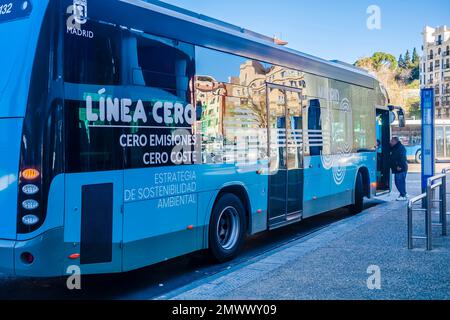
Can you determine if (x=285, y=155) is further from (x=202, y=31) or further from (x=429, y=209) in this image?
(x=202, y=31)

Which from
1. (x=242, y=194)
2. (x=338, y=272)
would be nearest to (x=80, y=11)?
(x=242, y=194)

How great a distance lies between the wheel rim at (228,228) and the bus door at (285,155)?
0.96 m

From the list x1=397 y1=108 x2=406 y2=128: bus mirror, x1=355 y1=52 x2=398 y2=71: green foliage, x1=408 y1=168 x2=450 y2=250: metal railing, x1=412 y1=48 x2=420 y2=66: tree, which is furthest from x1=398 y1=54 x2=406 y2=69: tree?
x1=408 y1=168 x2=450 y2=250: metal railing

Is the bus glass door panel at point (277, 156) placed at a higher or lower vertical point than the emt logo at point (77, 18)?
lower

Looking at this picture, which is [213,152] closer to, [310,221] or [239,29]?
[239,29]

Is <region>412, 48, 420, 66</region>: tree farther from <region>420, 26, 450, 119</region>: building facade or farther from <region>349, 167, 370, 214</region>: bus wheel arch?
<region>349, 167, 370, 214</region>: bus wheel arch

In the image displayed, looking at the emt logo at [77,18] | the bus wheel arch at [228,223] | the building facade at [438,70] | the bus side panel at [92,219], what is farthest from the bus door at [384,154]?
the building facade at [438,70]

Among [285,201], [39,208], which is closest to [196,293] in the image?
[39,208]

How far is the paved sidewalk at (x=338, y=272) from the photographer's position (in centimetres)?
547

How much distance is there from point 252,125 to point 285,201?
1.73m

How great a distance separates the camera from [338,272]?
632cm

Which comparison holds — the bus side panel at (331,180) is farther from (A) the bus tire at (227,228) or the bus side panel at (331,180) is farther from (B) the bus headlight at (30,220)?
(B) the bus headlight at (30,220)

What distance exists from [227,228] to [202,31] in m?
2.89

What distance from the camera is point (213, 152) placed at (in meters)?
7.18
